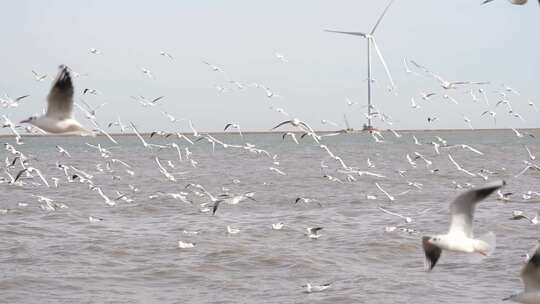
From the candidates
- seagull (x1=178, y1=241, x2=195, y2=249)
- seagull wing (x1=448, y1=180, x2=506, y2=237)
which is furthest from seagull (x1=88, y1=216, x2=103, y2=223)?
seagull wing (x1=448, y1=180, x2=506, y2=237)

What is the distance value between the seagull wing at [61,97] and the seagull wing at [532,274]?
16.3 ft

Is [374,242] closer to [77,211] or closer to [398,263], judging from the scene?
[398,263]

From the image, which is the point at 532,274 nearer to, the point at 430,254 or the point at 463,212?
the point at 463,212

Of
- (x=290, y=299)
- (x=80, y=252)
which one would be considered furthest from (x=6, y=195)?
(x=290, y=299)

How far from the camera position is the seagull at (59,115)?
9469 mm

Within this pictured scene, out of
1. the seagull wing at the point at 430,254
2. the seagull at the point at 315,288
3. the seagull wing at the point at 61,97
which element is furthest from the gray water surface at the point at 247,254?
the seagull wing at the point at 61,97

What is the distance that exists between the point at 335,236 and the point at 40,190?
59.1ft

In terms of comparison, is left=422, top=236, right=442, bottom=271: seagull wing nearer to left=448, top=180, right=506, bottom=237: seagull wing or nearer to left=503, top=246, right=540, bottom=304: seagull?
left=448, top=180, right=506, bottom=237: seagull wing

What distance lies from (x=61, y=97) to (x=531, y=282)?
5.22 meters

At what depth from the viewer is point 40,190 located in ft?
→ 110

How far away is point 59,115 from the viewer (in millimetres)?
9633

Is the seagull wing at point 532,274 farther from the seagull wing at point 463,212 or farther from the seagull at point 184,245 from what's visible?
the seagull at point 184,245

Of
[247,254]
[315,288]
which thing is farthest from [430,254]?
[247,254]

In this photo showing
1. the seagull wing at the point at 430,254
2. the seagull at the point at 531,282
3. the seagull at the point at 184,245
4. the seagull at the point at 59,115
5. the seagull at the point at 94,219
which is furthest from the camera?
the seagull at the point at 94,219
